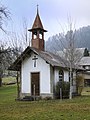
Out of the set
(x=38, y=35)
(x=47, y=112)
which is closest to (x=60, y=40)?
(x=38, y=35)

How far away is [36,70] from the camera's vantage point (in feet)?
102

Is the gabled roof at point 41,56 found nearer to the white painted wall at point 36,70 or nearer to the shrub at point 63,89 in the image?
the white painted wall at point 36,70

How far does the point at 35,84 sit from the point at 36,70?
5.30 feet

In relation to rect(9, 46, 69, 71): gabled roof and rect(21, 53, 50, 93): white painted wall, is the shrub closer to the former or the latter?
rect(21, 53, 50, 93): white painted wall

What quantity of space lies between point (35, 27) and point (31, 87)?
734 cm

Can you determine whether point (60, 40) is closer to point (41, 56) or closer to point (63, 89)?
point (41, 56)

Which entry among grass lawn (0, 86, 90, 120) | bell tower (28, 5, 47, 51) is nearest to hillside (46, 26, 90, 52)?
bell tower (28, 5, 47, 51)

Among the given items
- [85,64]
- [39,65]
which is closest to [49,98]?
[39,65]

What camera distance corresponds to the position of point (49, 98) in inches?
1154

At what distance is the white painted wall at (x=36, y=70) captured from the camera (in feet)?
99.1

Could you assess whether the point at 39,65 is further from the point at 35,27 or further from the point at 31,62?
the point at 35,27

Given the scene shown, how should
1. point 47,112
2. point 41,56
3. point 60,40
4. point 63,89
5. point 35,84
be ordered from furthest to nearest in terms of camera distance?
point 60,40, point 35,84, point 63,89, point 41,56, point 47,112

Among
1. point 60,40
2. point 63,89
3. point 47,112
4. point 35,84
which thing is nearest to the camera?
point 47,112

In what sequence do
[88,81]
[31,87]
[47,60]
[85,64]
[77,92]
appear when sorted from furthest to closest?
[85,64], [88,81], [77,92], [31,87], [47,60]
